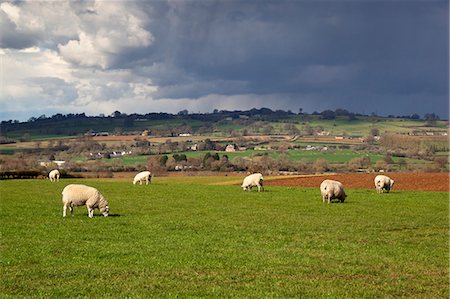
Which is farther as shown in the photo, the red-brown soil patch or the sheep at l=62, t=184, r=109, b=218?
the red-brown soil patch

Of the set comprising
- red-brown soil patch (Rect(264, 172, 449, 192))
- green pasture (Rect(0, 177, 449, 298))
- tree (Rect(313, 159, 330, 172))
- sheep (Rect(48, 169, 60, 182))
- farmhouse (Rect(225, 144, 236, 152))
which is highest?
green pasture (Rect(0, 177, 449, 298))

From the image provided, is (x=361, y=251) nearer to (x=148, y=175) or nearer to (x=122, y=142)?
(x=148, y=175)

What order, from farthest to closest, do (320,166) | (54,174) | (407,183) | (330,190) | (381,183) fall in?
1. (320,166)
2. (54,174)
3. (407,183)
4. (381,183)
5. (330,190)

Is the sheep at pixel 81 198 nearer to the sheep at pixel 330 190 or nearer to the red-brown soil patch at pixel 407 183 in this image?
the sheep at pixel 330 190

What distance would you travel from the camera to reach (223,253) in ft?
64.8

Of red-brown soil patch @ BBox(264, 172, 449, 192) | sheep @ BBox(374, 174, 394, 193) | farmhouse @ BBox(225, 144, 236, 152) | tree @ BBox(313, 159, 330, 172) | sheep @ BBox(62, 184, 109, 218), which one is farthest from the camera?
farmhouse @ BBox(225, 144, 236, 152)

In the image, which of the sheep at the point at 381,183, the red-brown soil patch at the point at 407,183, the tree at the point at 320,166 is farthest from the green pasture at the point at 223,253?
the tree at the point at 320,166

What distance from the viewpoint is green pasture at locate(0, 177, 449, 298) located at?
1483cm

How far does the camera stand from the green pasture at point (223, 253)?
14828 millimetres

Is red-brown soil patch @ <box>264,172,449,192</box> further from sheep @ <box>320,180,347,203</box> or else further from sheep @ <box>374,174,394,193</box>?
sheep @ <box>320,180,347,203</box>

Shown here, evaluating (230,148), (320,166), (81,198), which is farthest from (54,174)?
(230,148)

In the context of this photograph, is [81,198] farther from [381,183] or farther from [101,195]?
[381,183]

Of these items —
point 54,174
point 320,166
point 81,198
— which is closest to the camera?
point 81,198

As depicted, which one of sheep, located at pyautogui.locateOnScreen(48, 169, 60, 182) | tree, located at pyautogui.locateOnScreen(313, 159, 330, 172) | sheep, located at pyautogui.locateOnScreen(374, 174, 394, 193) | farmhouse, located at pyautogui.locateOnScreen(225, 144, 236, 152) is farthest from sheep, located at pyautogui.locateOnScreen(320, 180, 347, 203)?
farmhouse, located at pyautogui.locateOnScreen(225, 144, 236, 152)
